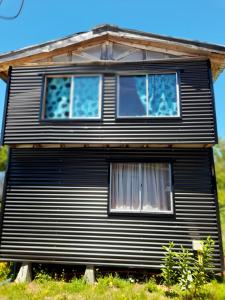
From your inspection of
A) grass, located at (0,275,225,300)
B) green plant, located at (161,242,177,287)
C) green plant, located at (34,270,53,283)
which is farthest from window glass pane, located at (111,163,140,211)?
green plant, located at (34,270,53,283)

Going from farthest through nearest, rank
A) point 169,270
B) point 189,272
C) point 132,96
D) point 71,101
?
1. point 71,101
2. point 132,96
3. point 169,270
4. point 189,272

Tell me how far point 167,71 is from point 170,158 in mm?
3049

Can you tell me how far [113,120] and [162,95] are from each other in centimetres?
190

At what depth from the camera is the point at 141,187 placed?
831 cm

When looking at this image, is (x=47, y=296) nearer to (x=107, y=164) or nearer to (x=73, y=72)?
(x=107, y=164)

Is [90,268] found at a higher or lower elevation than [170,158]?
lower

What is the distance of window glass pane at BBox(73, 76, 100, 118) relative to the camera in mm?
9008

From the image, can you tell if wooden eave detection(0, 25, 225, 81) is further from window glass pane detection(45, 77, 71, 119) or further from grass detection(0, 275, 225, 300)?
grass detection(0, 275, 225, 300)

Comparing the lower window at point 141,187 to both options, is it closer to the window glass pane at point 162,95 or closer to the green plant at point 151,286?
the window glass pane at point 162,95

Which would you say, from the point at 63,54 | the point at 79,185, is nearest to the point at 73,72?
the point at 63,54

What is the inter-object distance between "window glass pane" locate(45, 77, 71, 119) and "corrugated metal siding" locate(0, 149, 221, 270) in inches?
52.3

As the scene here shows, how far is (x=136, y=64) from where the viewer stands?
Result: 9172 mm

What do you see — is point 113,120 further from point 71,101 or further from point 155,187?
point 155,187

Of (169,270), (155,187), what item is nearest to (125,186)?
(155,187)
